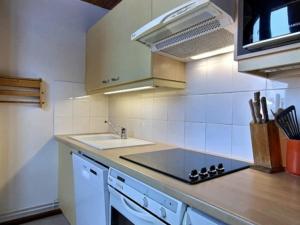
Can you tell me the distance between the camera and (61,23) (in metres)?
2.18

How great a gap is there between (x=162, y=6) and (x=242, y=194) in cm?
108

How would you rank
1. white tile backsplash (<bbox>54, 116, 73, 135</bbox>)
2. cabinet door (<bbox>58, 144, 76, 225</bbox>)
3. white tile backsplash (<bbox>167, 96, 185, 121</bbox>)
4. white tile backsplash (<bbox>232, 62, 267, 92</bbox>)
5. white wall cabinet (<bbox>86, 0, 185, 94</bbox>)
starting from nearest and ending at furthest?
white tile backsplash (<bbox>232, 62, 267, 92</bbox>) < white wall cabinet (<bbox>86, 0, 185, 94</bbox>) < white tile backsplash (<bbox>167, 96, 185, 121</bbox>) < cabinet door (<bbox>58, 144, 76, 225</bbox>) < white tile backsplash (<bbox>54, 116, 73, 135</bbox>)

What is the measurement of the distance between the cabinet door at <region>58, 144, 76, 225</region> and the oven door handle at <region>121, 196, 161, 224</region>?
36.6 inches

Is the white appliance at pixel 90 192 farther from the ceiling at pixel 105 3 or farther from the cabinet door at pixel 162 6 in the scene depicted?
the ceiling at pixel 105 3

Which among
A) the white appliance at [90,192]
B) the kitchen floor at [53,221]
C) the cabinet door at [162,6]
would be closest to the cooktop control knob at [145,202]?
the white appliance at [90,192]

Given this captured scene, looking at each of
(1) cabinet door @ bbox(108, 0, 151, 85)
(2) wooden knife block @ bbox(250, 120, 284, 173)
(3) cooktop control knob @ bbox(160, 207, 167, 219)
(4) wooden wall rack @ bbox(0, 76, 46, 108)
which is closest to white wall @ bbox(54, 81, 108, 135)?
(4) wooden wall rack @ bbox(0, 76, 46, 108)

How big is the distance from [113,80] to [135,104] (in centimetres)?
38

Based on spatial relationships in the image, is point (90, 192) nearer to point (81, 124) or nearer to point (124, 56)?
point (124, 56)

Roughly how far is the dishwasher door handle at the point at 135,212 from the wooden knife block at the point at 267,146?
0.55 meters

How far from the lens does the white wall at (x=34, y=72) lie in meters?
1.92

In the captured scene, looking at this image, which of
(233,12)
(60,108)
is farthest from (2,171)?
(233,12)

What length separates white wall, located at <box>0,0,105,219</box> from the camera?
192cm

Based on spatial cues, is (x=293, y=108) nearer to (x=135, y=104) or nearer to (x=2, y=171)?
(x=135, y=104)

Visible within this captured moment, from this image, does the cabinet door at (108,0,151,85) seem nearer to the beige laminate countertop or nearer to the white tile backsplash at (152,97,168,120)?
the white tile backsplash at (152,97,168,120)
